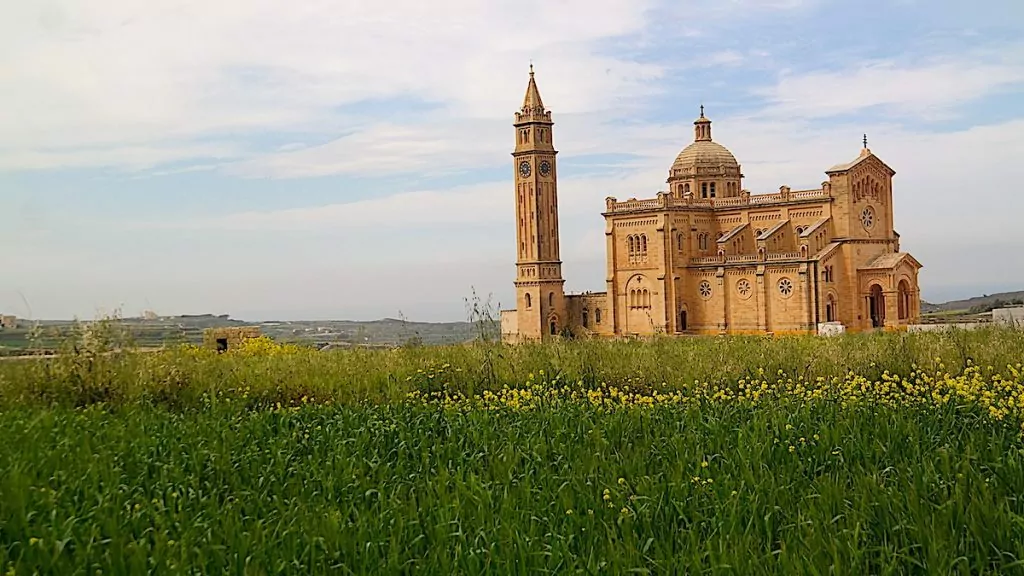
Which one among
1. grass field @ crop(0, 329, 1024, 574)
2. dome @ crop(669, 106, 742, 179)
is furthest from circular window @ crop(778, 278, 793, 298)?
grass field @ crop(0, 329, 1024, 574)

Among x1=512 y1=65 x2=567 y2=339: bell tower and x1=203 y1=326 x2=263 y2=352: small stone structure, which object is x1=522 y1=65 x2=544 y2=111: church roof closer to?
x1=512 y1=65 x2=567 y2=339: bell tower

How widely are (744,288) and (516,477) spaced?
1591 inches

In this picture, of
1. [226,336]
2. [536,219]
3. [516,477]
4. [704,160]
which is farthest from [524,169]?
[516,477]

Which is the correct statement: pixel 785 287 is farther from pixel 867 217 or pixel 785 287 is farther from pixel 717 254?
pixel 867 217

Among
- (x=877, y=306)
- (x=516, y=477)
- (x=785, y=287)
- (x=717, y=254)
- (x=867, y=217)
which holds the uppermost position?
(x=867, y=217)

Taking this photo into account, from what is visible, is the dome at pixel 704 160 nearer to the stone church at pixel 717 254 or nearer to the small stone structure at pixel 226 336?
the stone church at pixel 717 254

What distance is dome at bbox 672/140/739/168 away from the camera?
52.5m

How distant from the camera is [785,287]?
4494 centimetres

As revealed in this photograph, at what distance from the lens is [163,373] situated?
40.5 ft

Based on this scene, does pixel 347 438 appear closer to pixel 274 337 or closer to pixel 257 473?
pixel 257 473

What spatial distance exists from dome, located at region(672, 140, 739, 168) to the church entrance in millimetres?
11197

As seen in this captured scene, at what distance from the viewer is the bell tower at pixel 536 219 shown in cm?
5209

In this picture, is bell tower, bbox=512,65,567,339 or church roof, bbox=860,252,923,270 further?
bell tower, bbox=512,65,567,339

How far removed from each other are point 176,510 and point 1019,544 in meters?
5.19
